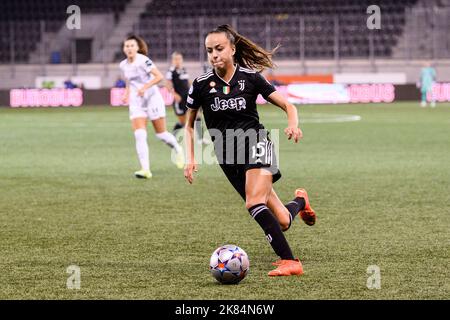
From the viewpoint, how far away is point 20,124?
3017cm

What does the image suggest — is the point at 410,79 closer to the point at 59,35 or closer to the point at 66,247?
the point at 59,35

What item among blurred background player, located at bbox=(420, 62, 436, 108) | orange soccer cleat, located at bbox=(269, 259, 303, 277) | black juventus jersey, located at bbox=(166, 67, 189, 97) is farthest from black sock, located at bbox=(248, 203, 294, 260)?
blurred background player, located at bbox=(420, 62, 436, 108)

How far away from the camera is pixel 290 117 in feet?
24.3

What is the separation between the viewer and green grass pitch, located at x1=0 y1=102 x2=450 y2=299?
703cm

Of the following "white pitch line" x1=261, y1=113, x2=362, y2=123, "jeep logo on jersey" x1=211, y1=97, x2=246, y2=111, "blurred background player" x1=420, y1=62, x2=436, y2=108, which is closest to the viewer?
"jeep logo on jersey" x1=211, y1=97, x2=246, y2=111

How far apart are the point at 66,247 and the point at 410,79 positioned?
1491 inches

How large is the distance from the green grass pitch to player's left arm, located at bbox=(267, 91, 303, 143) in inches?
41.5

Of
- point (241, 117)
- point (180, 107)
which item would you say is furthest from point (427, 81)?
point (241, 117)

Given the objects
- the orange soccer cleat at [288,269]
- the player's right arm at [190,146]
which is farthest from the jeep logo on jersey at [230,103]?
the orange soccer cleat at [288,269]

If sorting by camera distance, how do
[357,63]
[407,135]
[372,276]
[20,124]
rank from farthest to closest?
[357,63] < [20,124] < [407,135] < [372,276]

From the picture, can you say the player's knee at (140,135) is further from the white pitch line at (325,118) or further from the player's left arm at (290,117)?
the white pitch line at (325,118)

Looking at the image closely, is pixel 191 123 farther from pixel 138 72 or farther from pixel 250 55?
pixel 138 72

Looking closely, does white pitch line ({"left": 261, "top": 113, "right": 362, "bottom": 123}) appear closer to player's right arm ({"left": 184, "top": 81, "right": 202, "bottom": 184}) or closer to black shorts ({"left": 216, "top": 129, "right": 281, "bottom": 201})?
player's right arm ({"left": 184, "top": 81, "right": 202, "bottom": 184})
